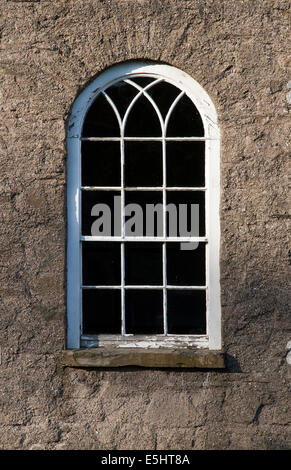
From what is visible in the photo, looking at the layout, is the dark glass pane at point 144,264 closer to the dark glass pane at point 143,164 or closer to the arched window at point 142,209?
the arched window at point 142,209

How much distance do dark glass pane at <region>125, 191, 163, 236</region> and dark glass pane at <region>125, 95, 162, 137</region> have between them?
0.41 metres

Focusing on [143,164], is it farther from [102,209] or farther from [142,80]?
[142,80]

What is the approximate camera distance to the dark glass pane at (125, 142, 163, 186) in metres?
4.78

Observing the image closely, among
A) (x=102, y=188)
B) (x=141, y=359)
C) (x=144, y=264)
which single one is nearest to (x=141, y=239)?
(x=144, y=264)

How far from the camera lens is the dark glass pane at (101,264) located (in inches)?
187

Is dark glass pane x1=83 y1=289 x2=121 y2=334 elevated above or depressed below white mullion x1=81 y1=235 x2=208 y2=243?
below

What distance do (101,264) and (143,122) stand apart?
1.01 meters

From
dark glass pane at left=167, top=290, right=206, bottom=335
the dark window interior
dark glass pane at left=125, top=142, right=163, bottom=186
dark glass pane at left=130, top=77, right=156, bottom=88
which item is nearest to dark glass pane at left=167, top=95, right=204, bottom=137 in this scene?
the dark window interior

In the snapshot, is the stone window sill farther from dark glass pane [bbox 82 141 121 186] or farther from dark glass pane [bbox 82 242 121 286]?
dark glass pane [bbox 82 141 121 186]

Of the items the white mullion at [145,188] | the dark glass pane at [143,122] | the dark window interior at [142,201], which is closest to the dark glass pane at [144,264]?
the dark window interior at [142,201]

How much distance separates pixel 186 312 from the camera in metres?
4.75

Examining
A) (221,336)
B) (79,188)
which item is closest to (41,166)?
(79,188)

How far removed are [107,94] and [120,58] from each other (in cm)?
26
